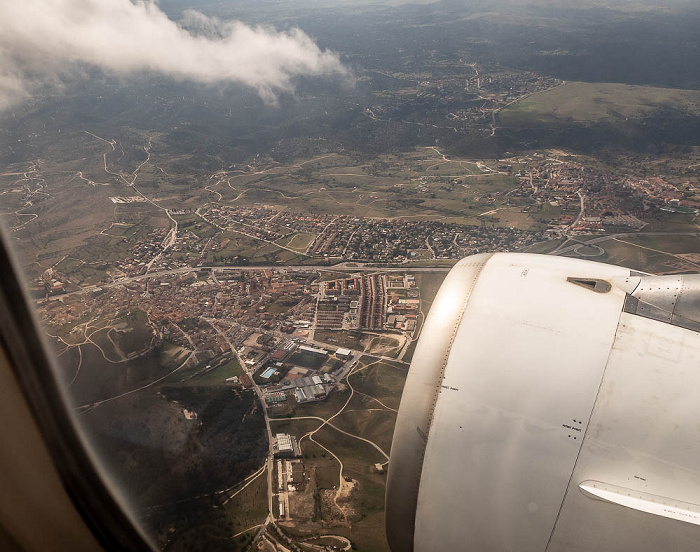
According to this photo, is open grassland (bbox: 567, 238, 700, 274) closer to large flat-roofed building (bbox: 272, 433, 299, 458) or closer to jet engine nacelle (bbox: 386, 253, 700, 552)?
large flat-roofed building (bbox: 272, 433, 299, 458)

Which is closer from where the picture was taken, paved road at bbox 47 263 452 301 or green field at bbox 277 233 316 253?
paved road at bbox 47 263 452 301

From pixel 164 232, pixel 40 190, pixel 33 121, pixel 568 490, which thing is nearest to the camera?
pixel 568 490

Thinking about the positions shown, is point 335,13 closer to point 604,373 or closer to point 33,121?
point 33,121

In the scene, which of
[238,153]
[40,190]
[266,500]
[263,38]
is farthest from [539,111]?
[263,38]

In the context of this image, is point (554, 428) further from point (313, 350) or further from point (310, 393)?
point (313, 350)

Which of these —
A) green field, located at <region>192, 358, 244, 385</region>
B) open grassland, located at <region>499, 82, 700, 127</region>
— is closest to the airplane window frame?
green field, located at <region>192, 358, 244, 385</region>

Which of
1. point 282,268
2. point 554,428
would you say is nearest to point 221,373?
point 282,268
